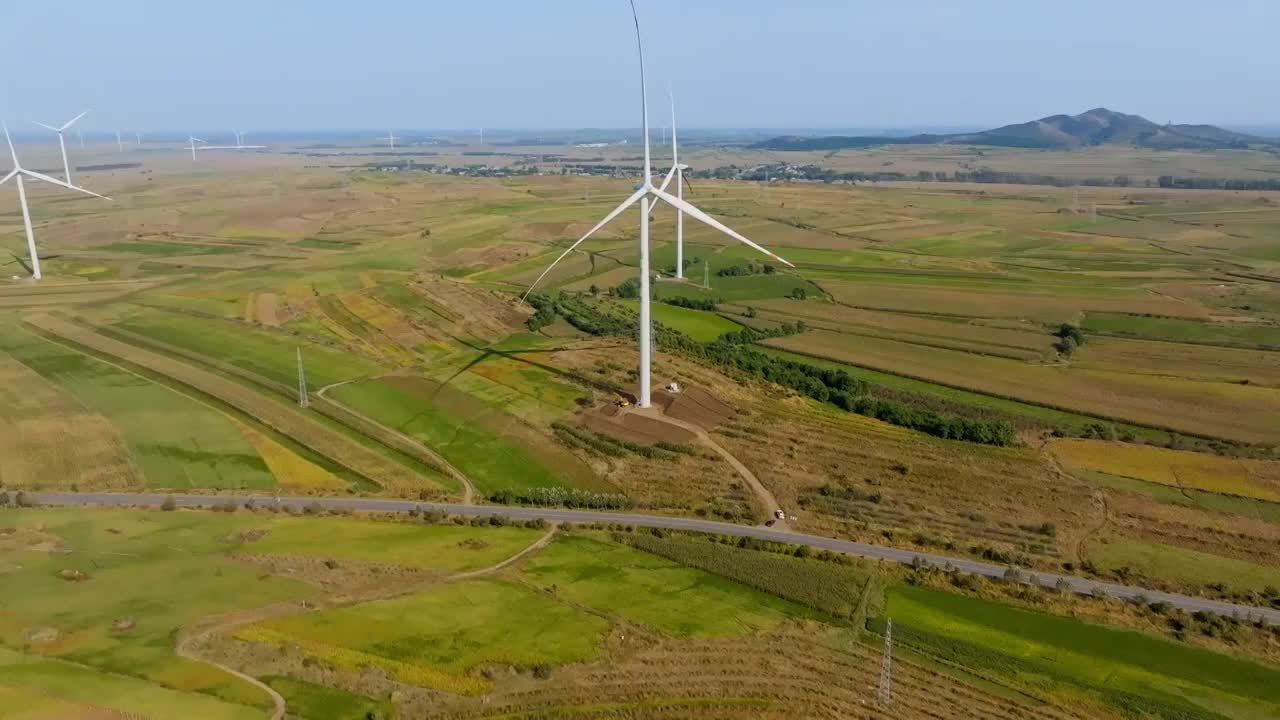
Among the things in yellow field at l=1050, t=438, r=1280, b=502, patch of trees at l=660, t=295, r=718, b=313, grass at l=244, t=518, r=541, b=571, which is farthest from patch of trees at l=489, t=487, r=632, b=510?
patch of trees at l=660, t=295, r=718, b=313

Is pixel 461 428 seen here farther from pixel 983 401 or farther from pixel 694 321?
pixel 983 401

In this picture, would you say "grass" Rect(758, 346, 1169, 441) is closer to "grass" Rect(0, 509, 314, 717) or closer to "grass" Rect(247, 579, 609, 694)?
"grass" Rect(247, 579, 609, 694)

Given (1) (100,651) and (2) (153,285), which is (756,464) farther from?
(2) (153,285)

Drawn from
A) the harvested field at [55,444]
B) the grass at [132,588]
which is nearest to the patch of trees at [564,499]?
the grass at [132,588]

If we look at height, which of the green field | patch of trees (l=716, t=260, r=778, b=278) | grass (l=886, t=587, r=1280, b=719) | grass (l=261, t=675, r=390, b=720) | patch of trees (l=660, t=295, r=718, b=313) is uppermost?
patch of trees (l=716, t=260, r=778, b=278)

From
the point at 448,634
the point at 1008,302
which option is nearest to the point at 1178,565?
the point at 448,634

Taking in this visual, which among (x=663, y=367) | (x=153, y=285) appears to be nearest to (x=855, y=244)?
(x=663, y=367)
